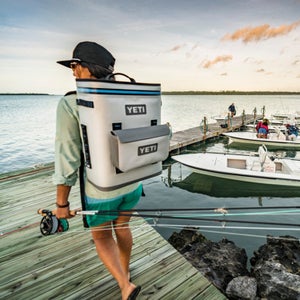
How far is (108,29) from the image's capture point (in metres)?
17.7

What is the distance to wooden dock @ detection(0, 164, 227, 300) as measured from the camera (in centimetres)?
234

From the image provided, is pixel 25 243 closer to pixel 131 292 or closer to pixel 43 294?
pixel 43 294

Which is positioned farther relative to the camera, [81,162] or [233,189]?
[233,189]

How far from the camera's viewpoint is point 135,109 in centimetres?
151

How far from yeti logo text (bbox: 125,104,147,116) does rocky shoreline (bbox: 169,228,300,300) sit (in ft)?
11.1

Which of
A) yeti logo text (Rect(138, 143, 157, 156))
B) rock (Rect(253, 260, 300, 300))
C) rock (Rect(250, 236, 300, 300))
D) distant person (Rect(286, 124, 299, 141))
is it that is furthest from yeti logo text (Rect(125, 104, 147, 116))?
distant person (Rect(286, 124, 299, 141))

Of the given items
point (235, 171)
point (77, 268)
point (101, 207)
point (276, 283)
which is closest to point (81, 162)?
point (101, 207)

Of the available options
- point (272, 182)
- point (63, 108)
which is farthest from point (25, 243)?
point (272, 182)

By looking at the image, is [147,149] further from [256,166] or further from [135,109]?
[256,166]

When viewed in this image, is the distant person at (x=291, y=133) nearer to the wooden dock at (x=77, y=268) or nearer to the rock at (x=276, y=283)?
the rock at (x=276, y=283)

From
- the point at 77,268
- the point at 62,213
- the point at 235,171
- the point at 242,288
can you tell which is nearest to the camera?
the point at 62,213

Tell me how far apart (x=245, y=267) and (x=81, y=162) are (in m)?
4.64

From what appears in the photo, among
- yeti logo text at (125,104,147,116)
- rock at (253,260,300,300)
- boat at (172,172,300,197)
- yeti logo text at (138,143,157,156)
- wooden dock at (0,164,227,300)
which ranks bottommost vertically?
boat at (172,172,300,197)

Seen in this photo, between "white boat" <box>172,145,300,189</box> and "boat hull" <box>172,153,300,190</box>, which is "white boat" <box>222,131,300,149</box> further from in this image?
"boat hull" <box>172,153,300,190</box>
